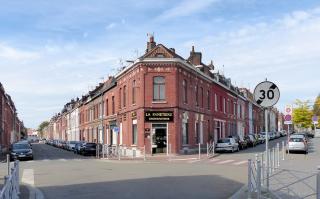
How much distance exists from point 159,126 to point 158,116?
85 centimetres

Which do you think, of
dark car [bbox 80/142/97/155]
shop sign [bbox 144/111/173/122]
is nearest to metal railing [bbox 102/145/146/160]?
shop sign [bbox 144/111/173/122]

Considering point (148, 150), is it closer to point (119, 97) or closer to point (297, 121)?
point (119, 97)

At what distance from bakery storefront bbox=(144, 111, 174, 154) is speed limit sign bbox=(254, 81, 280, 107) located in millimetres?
27217

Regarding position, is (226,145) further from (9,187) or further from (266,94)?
(9,187)

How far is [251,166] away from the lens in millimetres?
12734

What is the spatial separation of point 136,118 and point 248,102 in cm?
4712

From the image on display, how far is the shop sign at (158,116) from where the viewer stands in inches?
1539

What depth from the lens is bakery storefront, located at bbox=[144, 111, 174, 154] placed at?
128 feet

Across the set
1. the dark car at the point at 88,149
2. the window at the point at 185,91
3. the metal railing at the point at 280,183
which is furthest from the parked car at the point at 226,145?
the metal railing at the point at 280,183

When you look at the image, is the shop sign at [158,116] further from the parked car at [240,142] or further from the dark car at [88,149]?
the dark car at [88,149]

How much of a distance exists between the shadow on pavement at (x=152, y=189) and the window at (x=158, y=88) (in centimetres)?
2148

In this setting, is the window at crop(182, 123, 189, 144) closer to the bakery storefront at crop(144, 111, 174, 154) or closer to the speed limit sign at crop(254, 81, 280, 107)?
the bakery storefront at crop(144, 111, 174, 154)

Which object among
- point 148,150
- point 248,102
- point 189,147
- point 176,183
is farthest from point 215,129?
point 176,183

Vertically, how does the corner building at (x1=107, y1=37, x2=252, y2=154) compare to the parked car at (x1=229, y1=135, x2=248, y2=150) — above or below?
above
